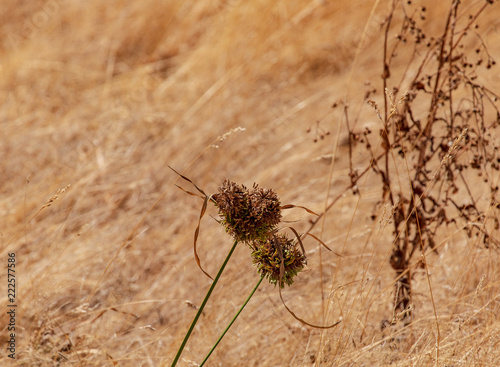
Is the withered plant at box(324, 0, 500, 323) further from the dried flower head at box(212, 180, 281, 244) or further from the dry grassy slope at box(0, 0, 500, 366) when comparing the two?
the dried flower head at box(212, 180, 281, 244)

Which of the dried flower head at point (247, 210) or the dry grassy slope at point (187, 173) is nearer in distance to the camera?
the dried flower head at point (247, 210)

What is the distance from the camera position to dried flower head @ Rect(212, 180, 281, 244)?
110 cm

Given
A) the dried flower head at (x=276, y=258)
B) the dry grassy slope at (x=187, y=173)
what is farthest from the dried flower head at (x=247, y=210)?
the dry grassy slope at (x=187, y=173)

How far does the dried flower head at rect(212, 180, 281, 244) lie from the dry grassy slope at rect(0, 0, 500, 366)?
0.46 m

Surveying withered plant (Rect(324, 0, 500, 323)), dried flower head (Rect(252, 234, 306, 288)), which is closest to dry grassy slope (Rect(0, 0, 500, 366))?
withered plant (Rect(324, 0, 500, 323))

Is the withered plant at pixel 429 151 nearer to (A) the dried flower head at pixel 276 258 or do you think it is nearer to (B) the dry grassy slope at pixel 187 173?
(B) the dry grassy slope at pixel 187 173

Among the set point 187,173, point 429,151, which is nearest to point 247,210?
point 429,151

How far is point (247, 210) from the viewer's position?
1109 millimetres

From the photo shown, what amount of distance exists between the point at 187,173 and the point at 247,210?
2323mm

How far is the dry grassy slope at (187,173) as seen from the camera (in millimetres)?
1903

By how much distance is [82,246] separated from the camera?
8.54ft

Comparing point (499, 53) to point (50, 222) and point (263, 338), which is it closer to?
point (263, 338)

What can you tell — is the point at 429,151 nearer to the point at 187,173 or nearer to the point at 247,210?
the point at 247,210

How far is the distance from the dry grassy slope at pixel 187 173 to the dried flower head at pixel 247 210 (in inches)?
18.3
